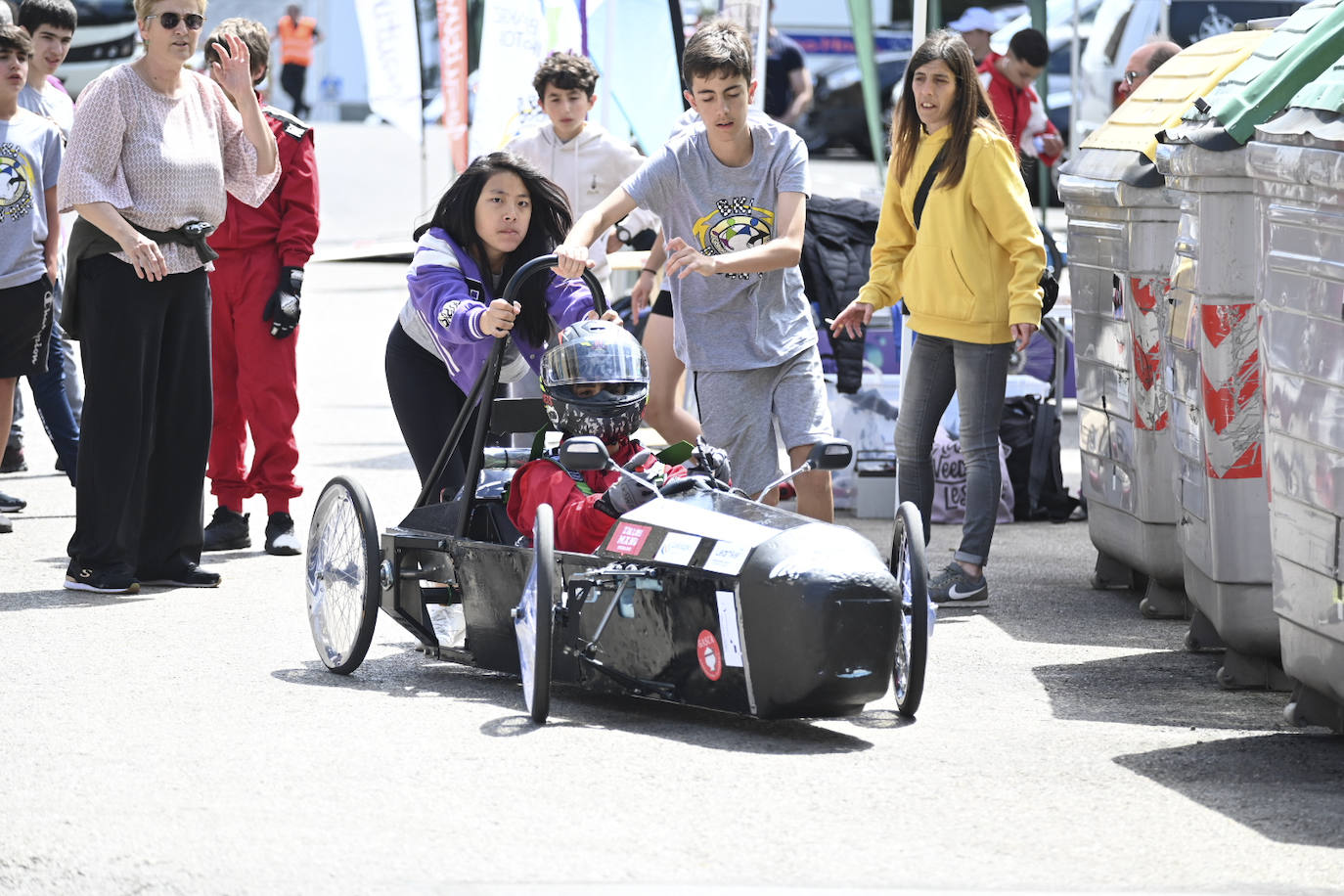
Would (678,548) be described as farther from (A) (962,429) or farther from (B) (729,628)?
(A) (962,429)

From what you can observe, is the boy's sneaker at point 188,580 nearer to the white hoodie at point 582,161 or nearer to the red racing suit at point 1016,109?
the white hoodie at point 582,161

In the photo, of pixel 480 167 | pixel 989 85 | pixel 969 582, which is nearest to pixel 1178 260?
pixel 969 582

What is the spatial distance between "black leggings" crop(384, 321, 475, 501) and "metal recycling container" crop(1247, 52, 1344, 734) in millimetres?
2507

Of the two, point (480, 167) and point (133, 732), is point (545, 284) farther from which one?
point (133, 732)

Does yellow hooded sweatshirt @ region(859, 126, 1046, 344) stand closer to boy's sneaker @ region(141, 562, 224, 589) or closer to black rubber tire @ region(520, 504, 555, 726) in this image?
black rubber tire @ region(520, 504, 555, 726)

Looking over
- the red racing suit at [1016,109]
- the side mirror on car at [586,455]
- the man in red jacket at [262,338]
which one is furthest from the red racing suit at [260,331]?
the red racing suit at [1016,109]

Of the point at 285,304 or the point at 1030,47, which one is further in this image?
the point at 1030,47

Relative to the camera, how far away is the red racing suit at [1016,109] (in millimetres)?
12281

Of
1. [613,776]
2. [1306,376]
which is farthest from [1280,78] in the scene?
[613,776]

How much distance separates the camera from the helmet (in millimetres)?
5336

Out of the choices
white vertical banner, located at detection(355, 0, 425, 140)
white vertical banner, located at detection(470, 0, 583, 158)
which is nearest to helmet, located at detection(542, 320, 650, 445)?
white vertical banner, located at detection(470, 0, 583, 158)

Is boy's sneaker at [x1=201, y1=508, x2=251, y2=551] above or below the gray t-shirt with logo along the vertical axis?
below

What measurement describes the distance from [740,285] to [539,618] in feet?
6.28

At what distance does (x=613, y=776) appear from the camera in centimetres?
451
